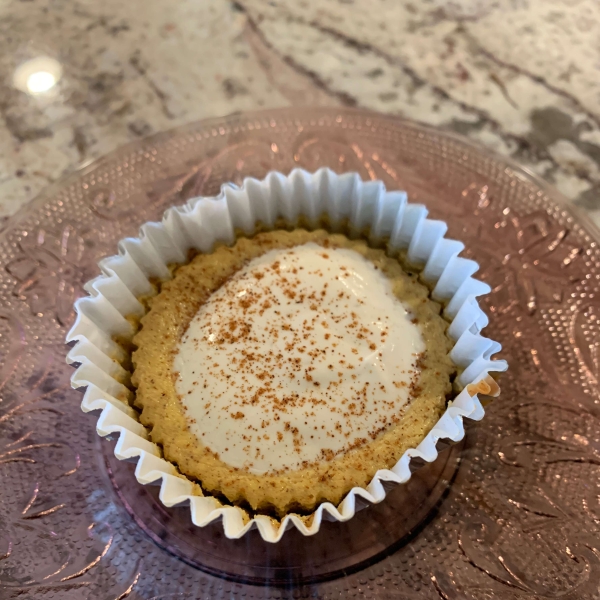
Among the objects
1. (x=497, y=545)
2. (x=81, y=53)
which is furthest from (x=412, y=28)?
(x=497, y=545)

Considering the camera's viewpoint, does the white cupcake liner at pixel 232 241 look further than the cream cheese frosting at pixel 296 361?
No

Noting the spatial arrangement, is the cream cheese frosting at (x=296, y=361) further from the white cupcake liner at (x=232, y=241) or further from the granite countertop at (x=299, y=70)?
the granite countertop at (x=299, y=70)

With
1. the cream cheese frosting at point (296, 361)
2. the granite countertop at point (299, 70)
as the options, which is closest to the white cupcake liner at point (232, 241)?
the cream cheese frosting at point (296, 361)

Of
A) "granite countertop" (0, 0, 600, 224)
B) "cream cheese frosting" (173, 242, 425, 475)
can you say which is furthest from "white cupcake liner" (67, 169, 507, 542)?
"granite countertop" (0, 0, 600, 224)

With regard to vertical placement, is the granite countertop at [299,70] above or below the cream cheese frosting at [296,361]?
above

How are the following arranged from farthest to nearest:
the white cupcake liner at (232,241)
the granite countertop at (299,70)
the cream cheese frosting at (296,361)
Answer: the granite countertop at (299,70) → the cream cheese frosting at (296,361) → the white cupcake liner at (232,241)

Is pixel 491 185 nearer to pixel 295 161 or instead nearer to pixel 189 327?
pixel 295 161
